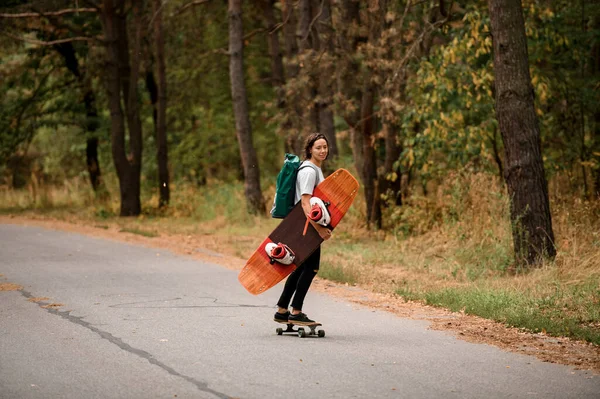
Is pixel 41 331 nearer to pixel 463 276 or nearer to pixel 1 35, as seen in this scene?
pixel 463 276

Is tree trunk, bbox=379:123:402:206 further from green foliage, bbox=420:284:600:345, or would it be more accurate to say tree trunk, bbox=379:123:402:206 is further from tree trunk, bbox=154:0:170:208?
tree trunk, bbox=154:0:170:208

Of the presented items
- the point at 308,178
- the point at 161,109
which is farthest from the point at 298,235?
the point at 161,109

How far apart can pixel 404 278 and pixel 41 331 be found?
559 centimetres

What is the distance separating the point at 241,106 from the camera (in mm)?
24125

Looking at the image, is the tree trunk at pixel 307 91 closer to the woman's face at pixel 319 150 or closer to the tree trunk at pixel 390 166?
the tree trunk at pixel 390 166

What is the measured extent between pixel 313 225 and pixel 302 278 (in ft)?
1.90

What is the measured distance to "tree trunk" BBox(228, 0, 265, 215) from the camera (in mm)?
23766

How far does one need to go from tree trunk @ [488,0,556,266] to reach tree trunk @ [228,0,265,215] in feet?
39.4

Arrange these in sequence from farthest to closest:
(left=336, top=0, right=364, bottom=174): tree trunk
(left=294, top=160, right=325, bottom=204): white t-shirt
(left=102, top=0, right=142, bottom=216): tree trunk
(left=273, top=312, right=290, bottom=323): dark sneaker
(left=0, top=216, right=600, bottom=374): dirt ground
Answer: (left=102, top=0, right=142, bottom=216): tree trunk → (left=336, top=0, right=364, bottom=174): tree trunk → (left=273, top=312, right=290, bottom=323): dark sneaker → (left=294, top=160, right=325, bottom=204): white t-shirt → (left=0, top=216, right=600, bottom=374): dirt ground

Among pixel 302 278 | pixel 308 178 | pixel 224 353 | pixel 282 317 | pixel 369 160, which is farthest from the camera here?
pixel 369 160

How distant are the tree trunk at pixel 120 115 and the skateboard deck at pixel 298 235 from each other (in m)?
19.0

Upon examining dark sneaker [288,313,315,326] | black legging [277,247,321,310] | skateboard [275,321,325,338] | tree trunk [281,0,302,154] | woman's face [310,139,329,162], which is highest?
tree trunk [281,0,302,154]

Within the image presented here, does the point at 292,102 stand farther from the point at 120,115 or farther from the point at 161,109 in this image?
the point at 161,109

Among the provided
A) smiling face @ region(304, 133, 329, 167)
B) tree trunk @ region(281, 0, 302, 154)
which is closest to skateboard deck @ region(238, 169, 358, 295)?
smiling face @ region(304, 133, 329, 167)
